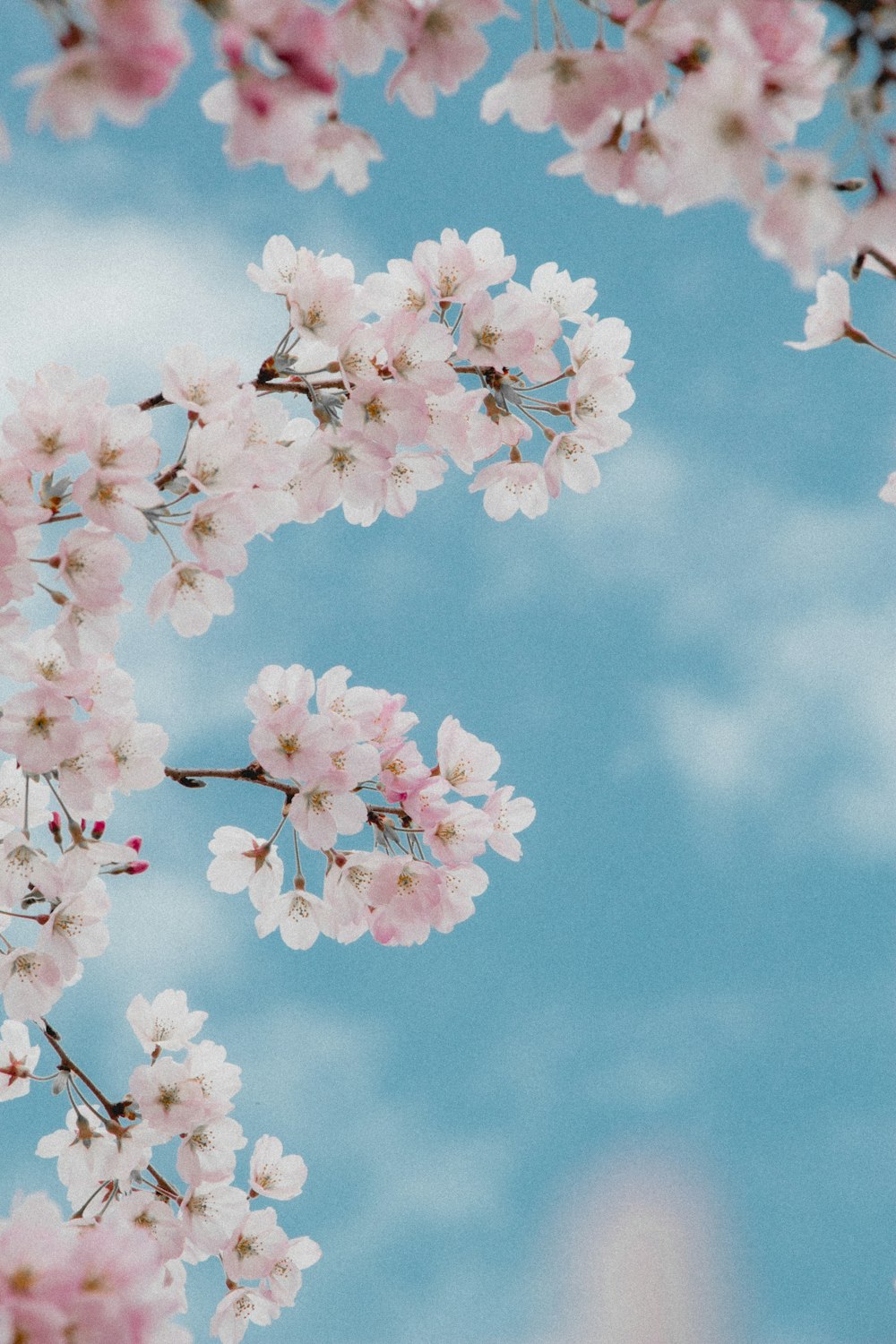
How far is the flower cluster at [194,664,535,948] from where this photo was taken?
2.86 metres

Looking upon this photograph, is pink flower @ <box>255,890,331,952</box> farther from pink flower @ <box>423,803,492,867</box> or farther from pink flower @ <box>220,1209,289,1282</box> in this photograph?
pink flower @ <box>220,1209,289,1282</box>

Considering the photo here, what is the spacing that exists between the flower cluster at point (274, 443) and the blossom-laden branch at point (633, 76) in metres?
0.97

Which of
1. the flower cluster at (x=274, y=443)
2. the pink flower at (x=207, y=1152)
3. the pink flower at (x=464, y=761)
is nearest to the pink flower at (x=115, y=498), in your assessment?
the flower cluster at (x=274, y=443)

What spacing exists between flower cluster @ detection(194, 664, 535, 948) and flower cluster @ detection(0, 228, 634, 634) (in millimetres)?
280

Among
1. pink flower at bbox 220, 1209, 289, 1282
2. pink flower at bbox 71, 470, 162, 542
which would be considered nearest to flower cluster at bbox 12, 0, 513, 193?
pink flower at bbox 71, 470, 162, 542

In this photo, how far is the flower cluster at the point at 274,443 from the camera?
2600mm

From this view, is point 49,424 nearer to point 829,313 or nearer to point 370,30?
point 370,30

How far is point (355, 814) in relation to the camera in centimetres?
287

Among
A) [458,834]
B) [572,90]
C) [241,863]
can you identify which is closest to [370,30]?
[572,90]

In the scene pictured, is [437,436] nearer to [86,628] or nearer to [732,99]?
[86,628]

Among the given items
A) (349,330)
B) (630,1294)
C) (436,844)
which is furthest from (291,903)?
(630,1294)

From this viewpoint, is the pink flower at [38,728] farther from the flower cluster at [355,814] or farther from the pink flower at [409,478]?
the pink flower at [409,478]

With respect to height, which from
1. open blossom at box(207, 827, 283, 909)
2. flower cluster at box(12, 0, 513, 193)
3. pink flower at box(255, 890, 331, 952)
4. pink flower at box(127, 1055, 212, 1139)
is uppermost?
flower cluster at box(12, 0, 513, 193)

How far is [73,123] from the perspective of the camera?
146 cm
